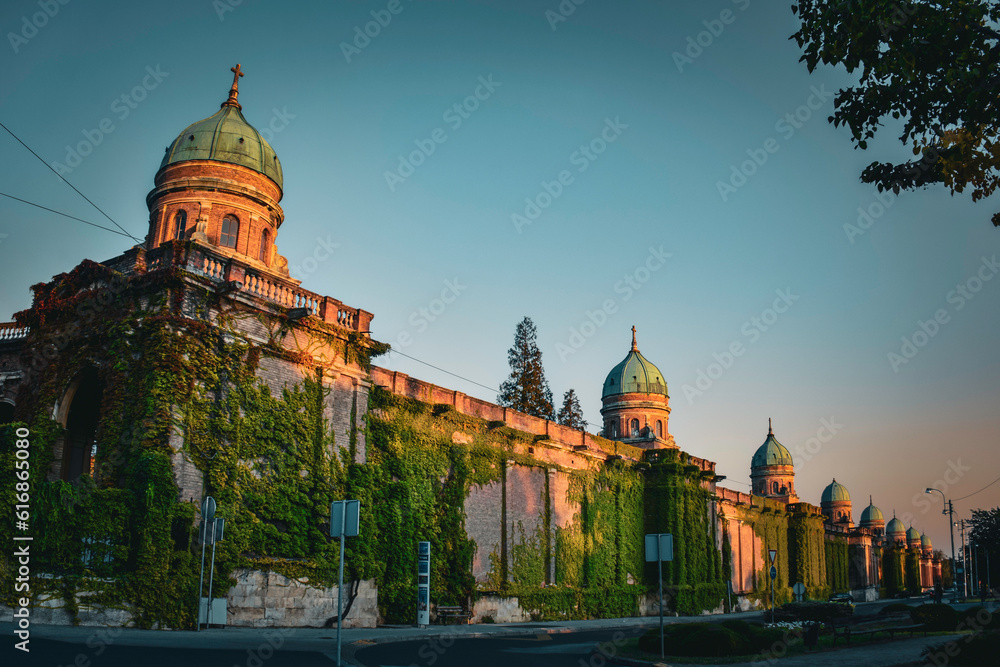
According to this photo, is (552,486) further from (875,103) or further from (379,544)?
(875,103)

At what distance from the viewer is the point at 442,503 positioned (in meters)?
31.1

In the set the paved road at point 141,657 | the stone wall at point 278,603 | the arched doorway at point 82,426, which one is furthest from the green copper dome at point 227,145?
the paved road at point 141,657

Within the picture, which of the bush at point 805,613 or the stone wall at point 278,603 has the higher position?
the stone wall at point 278,603

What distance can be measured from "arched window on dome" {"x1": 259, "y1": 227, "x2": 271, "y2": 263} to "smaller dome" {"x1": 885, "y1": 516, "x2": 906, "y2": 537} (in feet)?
478

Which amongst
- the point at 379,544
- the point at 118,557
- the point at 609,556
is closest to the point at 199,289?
the point at 118,557

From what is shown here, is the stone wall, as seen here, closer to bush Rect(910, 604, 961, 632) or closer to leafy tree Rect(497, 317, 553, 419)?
bush Rect(910, 604, 961, 632)

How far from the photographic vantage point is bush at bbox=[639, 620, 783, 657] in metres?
17.2

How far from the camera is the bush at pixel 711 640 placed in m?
17.2

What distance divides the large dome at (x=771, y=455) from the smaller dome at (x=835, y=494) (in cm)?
2174

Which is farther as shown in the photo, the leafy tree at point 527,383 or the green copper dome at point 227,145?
the leafy tree at point 527,383

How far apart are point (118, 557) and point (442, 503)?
13041mm

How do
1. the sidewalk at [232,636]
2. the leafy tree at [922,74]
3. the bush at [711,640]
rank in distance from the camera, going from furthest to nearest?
the bush at [711,640], the sidewalk at [232,636], the leafy tree at [922,74]

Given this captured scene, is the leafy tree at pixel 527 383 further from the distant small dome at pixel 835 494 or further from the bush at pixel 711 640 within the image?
the distant small dome at pixel 835 494

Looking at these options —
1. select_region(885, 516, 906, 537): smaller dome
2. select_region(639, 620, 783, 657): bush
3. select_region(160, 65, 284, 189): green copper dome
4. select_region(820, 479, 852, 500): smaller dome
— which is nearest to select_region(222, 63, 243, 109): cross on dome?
select_region(160, 65, 284, 189): green copper dome
